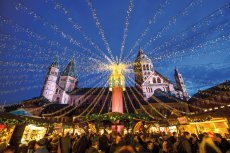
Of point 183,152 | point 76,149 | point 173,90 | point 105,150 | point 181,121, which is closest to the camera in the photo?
point 183,152

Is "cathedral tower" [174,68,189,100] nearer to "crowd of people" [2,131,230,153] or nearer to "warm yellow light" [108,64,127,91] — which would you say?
"warm yellow light" [108,64,127,91]

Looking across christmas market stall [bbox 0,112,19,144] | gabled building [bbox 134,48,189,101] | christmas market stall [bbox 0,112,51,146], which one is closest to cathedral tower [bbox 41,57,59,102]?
gabled building [bbox 134,48,189,101]

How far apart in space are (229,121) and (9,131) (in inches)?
838

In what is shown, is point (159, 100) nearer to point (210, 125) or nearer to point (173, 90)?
point (173, 90)

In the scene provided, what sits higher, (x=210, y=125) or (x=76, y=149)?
(x=210, y=125)

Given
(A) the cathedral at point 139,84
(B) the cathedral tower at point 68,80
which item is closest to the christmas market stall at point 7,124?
(A) the cathedral at point 139,84

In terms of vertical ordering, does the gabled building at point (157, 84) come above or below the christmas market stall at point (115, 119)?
above

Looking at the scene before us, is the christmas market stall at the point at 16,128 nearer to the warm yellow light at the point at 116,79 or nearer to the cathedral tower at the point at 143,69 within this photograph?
the warm yellow light at the point at 116,79

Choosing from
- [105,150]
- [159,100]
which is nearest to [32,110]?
[159,100]

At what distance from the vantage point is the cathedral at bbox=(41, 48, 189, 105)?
42781mm

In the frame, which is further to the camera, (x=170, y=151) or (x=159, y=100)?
(x=159, y=100)

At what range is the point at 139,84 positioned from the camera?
166 feet

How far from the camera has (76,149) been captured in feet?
21.0

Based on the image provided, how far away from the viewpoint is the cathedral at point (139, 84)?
140ft
